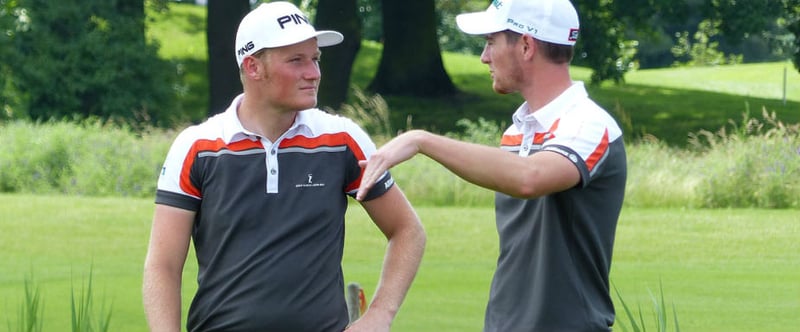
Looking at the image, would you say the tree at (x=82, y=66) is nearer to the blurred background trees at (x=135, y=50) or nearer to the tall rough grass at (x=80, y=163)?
the blurred background trees at (x=135, y=50)

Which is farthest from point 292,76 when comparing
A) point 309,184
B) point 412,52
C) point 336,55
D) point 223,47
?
point 412,52

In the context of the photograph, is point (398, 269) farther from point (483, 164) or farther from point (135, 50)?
point (135, 50)

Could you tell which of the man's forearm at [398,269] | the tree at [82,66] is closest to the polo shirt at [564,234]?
the man's forearm at [398,269]

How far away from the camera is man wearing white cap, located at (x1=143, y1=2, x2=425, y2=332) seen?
4043 mm

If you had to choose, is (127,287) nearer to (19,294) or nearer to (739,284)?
(19,294)

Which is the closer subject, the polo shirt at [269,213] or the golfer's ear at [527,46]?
the polo shirt at [269,213]

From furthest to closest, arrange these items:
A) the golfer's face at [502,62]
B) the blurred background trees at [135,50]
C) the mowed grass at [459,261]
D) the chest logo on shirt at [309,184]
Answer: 1. the blurred background trees at [135,50]
2. the mowed grass at [459,261]
3. the golfer's face at [502,62]
4. the chest logo on shirt at [309,184]

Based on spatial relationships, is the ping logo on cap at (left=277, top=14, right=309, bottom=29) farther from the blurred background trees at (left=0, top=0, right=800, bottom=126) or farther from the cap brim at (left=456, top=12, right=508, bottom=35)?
the blurred background trees at (left=0, top=0, right=800, bottom=126)

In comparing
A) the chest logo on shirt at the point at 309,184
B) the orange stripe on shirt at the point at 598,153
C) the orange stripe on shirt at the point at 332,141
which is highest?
the orange stripe on shirt at the point at 598,153

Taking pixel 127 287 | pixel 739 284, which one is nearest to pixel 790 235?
pixel 739 284

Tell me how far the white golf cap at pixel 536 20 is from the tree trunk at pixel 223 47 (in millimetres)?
26673

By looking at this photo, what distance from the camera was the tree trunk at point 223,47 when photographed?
30.9 m

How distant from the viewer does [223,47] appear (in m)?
31.0

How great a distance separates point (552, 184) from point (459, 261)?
33.6 ft
